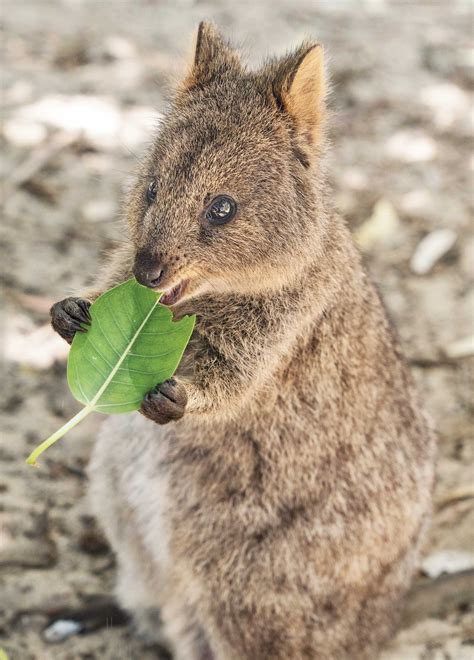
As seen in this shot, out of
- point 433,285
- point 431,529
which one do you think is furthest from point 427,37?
point 431,529

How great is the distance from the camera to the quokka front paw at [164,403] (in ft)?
9.91

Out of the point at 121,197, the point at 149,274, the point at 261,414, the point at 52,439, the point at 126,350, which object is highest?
the point at 149,274

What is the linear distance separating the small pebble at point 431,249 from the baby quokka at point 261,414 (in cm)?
216

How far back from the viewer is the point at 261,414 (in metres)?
3.52

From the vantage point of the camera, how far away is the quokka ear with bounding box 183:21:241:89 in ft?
11.5

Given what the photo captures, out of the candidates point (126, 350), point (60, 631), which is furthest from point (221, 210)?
point (60, 631)

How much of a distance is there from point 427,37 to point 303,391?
5204 millimetres

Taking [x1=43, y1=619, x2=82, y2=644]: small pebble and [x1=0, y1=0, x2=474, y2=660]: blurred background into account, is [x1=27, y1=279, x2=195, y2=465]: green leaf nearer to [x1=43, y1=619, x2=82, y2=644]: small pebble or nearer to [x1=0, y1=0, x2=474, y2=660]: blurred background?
[x1=0, y1=0, x2=474, y2=660]: blurred background

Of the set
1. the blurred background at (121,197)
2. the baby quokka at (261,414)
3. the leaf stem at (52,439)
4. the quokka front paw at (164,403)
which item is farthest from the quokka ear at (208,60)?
the leaf stem at (52,439)

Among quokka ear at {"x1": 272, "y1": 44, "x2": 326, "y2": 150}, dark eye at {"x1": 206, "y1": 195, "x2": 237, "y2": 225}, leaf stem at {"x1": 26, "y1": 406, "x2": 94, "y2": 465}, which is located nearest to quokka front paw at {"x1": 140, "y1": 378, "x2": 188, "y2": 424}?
leaf stem at {"x1": 26, "y1": 406, "x2": 94, "y2": 465}

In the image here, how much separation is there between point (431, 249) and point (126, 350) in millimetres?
3385

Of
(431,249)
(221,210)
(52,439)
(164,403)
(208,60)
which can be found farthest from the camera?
(431,249)

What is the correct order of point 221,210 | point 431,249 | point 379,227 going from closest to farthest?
point 221,210 → point 431,249 → point 379,227

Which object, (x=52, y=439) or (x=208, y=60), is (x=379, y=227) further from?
(x=52, y=439)
